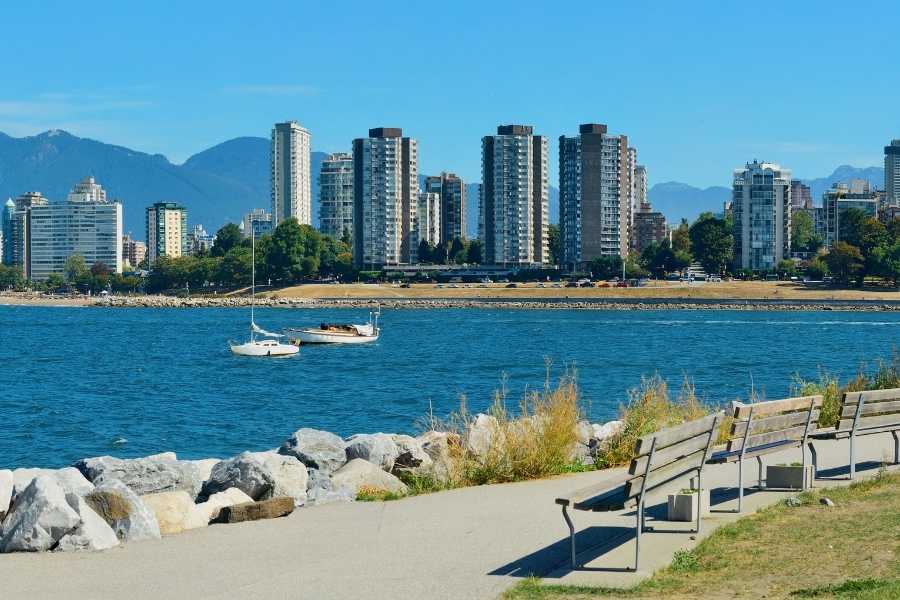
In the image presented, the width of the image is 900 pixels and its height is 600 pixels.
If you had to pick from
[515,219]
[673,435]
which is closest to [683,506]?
[673,435]

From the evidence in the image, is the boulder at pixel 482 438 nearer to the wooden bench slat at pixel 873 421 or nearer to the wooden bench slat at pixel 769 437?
the wooden bench slat at pixel 769 437

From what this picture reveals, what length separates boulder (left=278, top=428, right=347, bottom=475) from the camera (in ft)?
49.1

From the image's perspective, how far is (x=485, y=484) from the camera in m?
13.1

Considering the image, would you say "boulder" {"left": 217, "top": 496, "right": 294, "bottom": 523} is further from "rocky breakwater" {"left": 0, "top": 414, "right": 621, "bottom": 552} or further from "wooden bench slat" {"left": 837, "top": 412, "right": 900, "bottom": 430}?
"wooden bench slat" {"left": 837, "top": 412, "right": 900, "bottom": 430}

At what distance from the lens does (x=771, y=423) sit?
11773 millimetres

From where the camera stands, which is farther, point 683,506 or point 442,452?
point 442,452

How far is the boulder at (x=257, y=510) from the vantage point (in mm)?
11133

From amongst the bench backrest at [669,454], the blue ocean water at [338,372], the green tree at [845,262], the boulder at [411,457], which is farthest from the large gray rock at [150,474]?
the green tree at [845,262]

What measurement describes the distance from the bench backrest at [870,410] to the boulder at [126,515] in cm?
688

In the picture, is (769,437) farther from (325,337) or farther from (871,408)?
(325,337)

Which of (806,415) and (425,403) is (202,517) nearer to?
(806,415)

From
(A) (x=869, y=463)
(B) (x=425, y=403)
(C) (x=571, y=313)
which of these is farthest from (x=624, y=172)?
(A) (x=869, y=463)

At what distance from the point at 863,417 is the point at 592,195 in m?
174

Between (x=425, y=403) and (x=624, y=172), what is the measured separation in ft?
507
